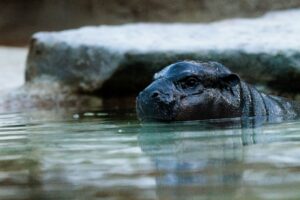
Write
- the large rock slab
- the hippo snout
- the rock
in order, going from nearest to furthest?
the hippo snout < the large rock slab < the rock

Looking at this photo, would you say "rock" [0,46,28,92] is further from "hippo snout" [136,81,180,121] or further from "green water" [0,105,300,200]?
"green water" [0,105,300,200]

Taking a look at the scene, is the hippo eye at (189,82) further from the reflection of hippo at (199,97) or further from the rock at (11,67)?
the rock at (11,67)

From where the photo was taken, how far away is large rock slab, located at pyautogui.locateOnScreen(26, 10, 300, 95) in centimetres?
483

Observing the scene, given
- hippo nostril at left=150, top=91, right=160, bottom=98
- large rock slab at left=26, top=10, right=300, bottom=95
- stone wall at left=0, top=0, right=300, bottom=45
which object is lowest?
hippo nostril at left=150, top=91, right=160, bottom=98

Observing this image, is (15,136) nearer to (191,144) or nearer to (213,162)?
(191,144)

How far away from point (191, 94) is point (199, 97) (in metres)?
0.05

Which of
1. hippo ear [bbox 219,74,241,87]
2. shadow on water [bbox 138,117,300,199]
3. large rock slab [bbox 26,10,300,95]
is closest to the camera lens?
shadow on water [bbox 138,117,300,199]

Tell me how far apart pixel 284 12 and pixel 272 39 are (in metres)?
2.32

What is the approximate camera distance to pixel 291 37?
5.15 metres

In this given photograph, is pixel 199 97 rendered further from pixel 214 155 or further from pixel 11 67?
pixel 11 67

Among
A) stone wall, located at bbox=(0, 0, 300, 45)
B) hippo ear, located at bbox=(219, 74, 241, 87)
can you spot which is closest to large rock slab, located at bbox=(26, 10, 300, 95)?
hippo ear, located at bbox=(219, 74, 241, 87)

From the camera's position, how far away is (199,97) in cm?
330

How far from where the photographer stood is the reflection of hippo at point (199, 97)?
316 cm

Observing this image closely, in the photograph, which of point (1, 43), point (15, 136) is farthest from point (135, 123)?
point (1, 43)
